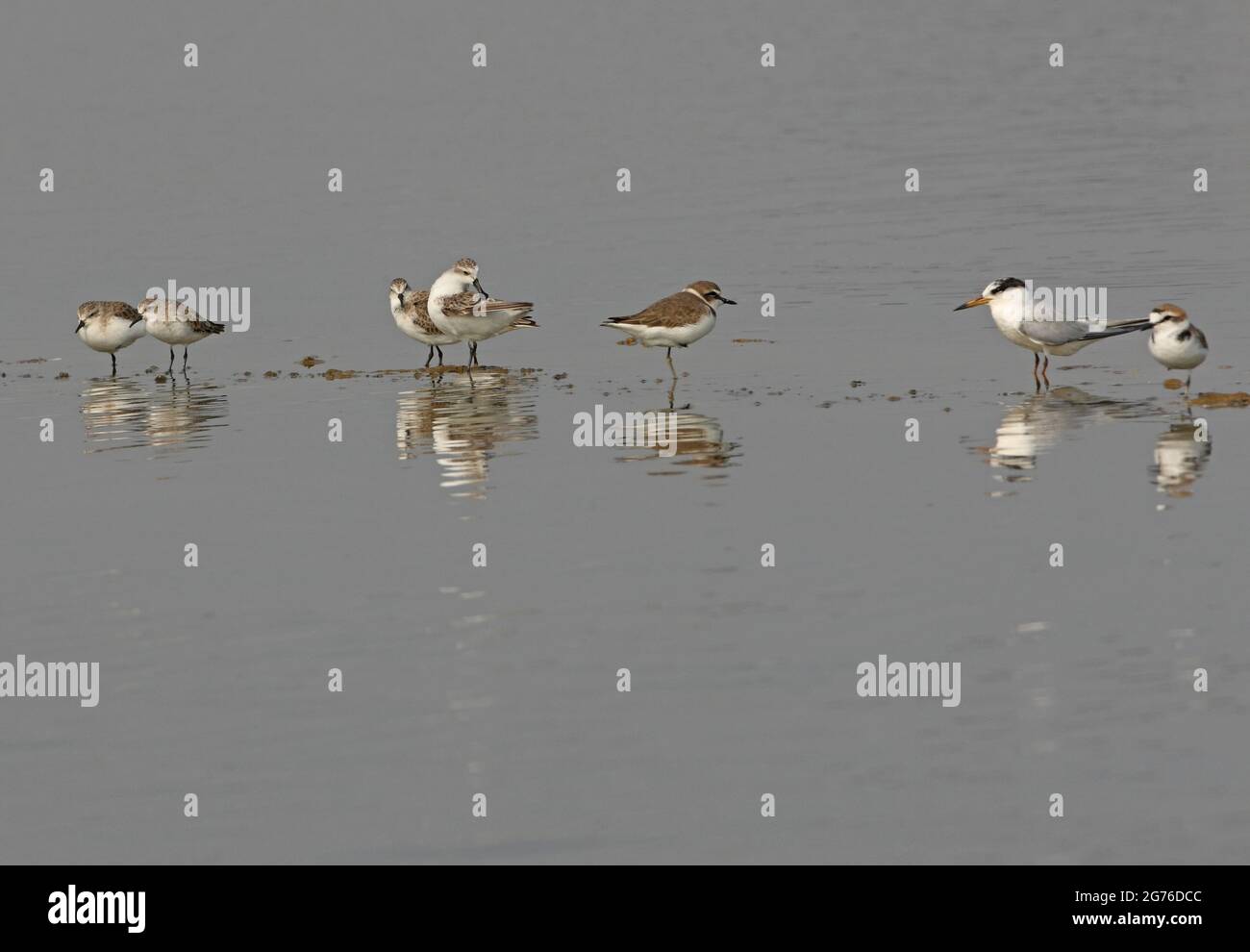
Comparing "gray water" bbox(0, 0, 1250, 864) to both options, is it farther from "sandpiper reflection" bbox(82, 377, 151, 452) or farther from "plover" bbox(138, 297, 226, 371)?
"plover" bbox(138, 297, 226, 371)

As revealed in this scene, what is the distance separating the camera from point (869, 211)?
146ft

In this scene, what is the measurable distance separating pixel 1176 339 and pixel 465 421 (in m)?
8.92

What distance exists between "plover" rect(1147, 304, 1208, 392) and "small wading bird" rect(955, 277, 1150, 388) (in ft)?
4.21

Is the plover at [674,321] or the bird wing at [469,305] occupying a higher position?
the bird wing at [469,305]

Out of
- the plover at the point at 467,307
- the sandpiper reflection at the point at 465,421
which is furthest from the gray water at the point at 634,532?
the plover at the point at 467,307

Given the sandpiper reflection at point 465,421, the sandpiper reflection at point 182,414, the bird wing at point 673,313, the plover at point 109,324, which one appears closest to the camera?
the sandpiper reflection at point 465,421

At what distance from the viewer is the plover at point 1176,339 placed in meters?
24.2

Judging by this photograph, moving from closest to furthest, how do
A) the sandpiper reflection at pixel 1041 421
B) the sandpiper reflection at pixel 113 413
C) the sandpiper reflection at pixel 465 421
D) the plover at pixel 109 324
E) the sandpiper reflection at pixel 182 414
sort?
the sandpiper reflection at pixel 1041 421 < the sandpiper reflection at pixel 465 421 < the sandpiper reflection at pixel 182 414 < the sandpiper reflection at pixel 113 413 < the plover at pixel 109 324

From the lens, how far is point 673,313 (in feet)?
91.5

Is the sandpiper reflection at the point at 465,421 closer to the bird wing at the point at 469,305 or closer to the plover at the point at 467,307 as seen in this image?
the plover at the point at 467,307

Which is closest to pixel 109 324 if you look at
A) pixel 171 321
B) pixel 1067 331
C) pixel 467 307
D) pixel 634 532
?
pixel 171 321

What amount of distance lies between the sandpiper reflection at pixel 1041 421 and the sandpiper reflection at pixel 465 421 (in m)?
5.60

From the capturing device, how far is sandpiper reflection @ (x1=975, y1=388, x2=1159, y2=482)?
69.6 ft

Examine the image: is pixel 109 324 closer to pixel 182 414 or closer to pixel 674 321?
pixel 182 414
